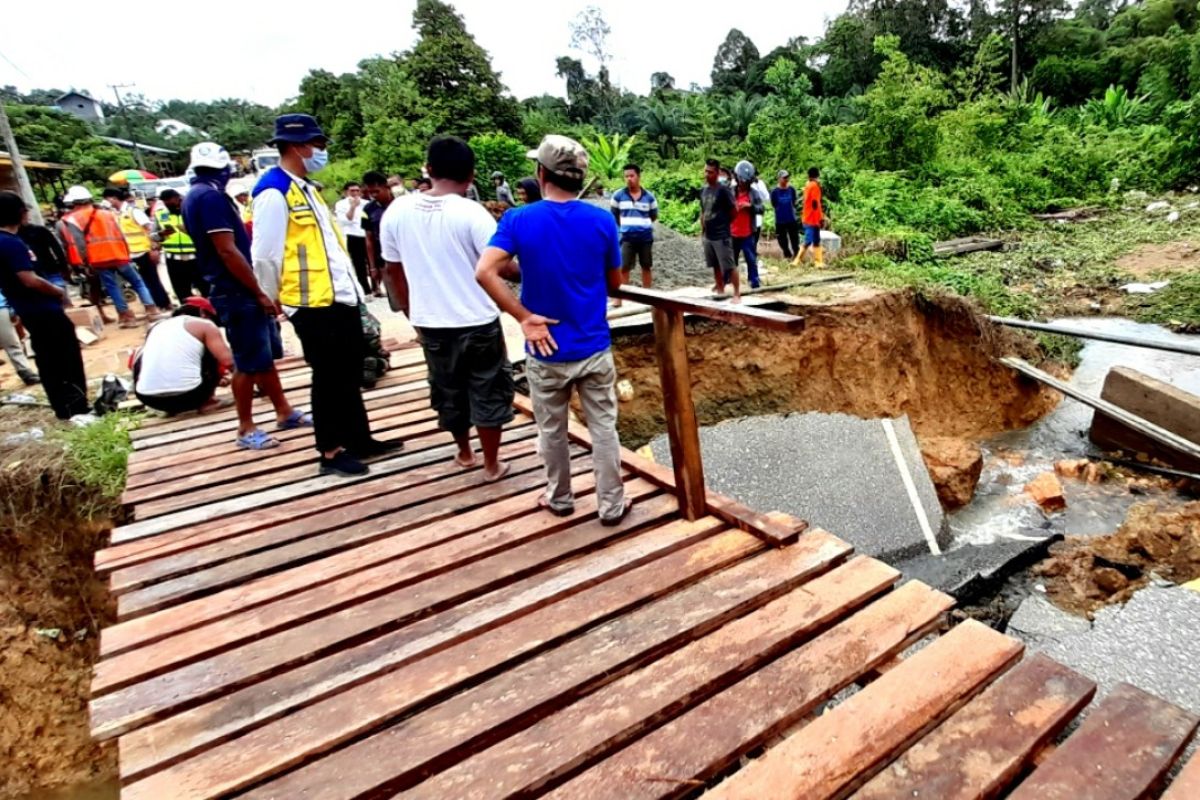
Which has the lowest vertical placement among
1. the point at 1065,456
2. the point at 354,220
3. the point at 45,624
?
the point at 1065,456

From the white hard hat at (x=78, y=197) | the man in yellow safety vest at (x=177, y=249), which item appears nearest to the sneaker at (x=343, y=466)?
the man in yellow safety vest at (x=177, y=249)

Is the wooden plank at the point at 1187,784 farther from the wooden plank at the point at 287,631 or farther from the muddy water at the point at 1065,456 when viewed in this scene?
the muddy water at the point at 1065,456

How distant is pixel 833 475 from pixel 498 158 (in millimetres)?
16918

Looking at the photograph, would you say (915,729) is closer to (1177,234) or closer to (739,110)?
(1177,234)

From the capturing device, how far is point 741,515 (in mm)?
2717

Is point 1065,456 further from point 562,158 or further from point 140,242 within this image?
point 140,242

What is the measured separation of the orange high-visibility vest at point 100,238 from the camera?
280 inches

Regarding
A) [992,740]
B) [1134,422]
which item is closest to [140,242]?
[992,740]

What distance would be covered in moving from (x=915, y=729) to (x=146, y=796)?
1.95m

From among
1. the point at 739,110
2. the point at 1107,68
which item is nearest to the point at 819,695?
the point at 739,110

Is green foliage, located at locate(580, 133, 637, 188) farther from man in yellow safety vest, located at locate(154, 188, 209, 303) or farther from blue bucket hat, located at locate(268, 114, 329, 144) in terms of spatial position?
blue bucket hat, located at locate(268, 114, 329, 144)

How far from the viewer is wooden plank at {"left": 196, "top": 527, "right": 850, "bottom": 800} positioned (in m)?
1.66

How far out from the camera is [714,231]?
7.18 meters

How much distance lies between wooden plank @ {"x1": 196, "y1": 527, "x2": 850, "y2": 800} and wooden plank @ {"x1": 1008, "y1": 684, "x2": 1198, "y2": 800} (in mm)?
868
